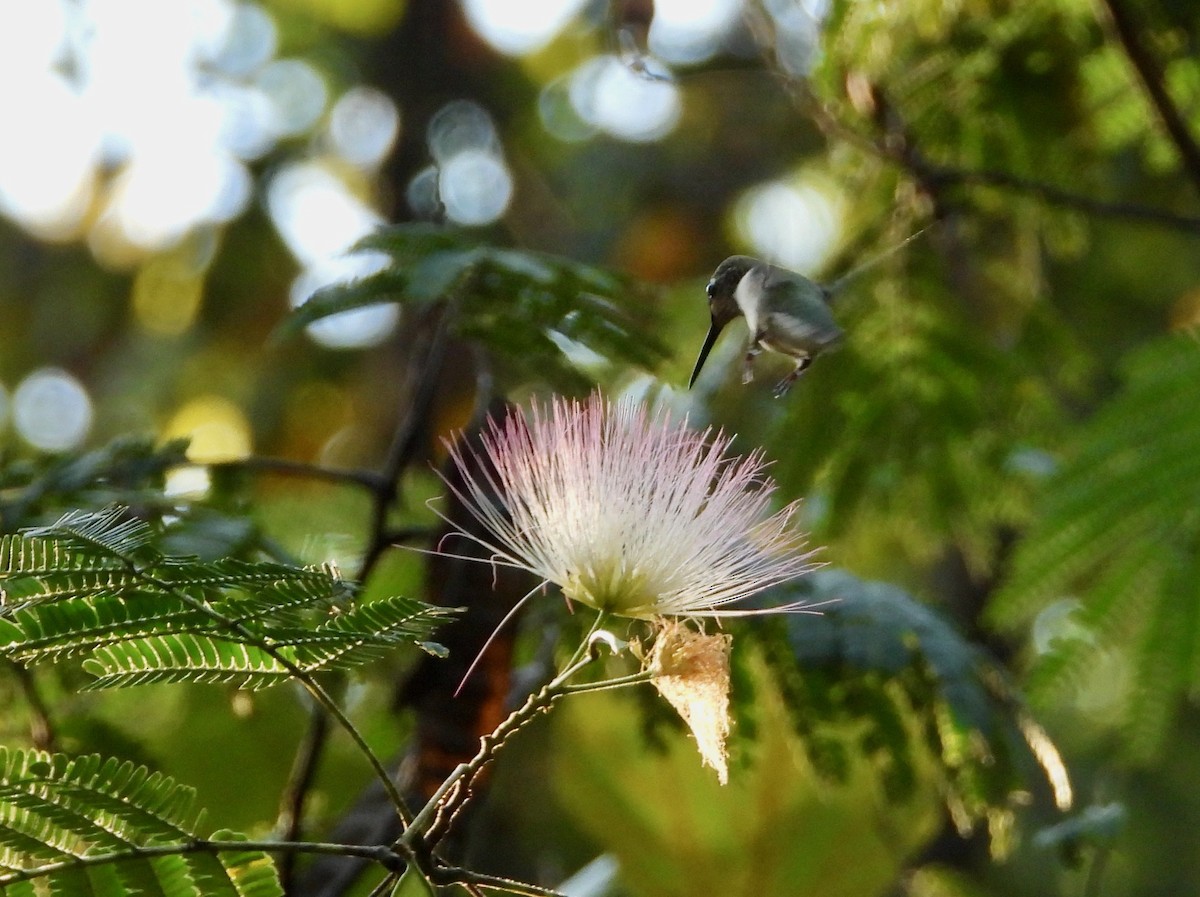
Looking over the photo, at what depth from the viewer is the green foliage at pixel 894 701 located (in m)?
2.14

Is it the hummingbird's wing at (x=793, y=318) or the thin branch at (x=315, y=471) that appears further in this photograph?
the thin branch at (x=315, y=471)

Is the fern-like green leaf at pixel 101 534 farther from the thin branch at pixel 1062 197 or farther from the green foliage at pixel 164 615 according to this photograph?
the thin branch at pixel 1062 197

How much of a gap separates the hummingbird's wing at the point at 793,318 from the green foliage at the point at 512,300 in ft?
1.74

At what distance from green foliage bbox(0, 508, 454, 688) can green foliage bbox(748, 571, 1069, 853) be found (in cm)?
92

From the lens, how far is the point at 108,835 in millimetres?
1303

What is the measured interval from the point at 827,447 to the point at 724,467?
4.51 feet

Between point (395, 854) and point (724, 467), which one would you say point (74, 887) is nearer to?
point (395, 854)

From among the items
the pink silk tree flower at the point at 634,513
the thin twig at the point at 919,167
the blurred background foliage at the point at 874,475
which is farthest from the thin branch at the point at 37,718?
the thin twig at the point at 919,167

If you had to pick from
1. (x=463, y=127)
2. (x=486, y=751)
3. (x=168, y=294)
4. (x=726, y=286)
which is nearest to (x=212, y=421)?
(x=168, y=294)

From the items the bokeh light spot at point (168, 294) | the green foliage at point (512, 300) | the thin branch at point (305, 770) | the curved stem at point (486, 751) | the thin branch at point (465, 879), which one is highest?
the green foliage at point (512, 300)

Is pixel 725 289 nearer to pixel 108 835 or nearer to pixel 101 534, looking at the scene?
pixel 101 534

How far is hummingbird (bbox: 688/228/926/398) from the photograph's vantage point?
1.64 m

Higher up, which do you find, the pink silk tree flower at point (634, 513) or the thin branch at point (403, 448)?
the pink silk tree flower at point (634, 513)

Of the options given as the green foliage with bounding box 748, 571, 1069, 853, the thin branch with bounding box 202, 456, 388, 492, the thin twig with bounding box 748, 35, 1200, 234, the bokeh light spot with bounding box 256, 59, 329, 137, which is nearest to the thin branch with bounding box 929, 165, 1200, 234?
the thin twig with bounding box 748, 35, 1200, 234
